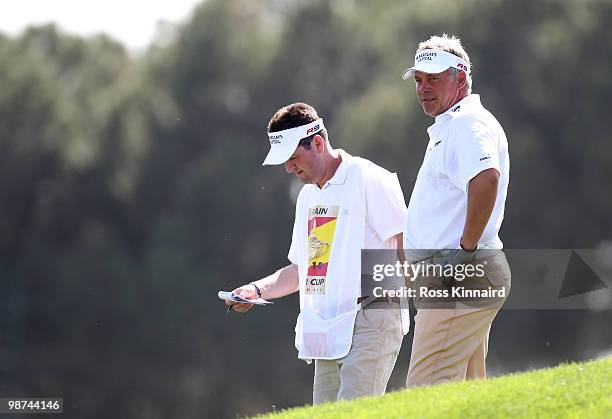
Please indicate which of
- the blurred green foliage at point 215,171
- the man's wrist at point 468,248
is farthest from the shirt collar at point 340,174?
the blurred green foliage at point 215,171

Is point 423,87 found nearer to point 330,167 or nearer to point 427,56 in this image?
point 427,56

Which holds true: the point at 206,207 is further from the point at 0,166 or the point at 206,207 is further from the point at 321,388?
the point at 321,388

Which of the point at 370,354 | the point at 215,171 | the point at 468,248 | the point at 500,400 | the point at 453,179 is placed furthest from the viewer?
the point at 215,171

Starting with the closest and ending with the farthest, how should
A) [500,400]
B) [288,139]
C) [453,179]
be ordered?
[500,400] < [453,179] < [288,139]

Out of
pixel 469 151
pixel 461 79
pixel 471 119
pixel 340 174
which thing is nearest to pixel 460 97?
pixel 461 79

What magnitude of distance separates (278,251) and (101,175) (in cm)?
609

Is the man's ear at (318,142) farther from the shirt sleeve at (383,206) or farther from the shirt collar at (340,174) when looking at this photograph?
the shirt sleeve at (383,206)

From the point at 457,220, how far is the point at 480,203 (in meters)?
0.25

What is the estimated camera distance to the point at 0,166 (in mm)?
38438

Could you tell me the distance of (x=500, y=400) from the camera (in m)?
5.96

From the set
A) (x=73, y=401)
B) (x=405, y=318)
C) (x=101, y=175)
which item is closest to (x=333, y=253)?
(x=405, y=318)

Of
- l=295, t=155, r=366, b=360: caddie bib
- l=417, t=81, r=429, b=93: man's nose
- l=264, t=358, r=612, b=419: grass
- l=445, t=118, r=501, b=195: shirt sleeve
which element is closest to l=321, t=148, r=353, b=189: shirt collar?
l=295, t=155, r=366, b=360: caddie bib

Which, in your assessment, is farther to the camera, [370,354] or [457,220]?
[370,354]

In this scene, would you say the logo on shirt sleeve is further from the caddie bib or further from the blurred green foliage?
the blurred green foliage
